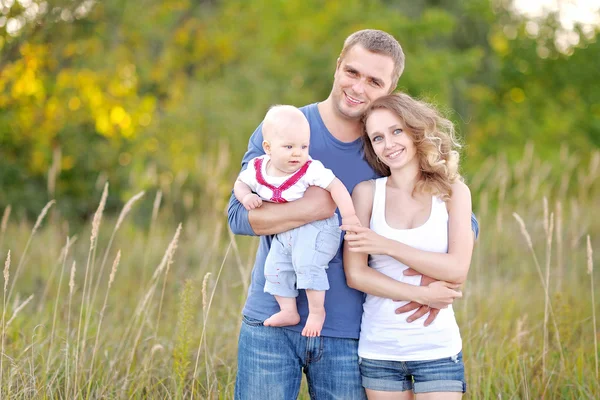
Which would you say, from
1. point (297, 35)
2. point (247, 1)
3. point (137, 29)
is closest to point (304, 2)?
point (297, 35)

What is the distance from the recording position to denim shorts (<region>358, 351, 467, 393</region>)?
241 cm

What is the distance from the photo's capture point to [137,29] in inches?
349

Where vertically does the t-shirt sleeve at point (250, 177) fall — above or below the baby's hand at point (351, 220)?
above

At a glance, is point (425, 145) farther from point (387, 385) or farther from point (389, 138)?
point (387, 385)

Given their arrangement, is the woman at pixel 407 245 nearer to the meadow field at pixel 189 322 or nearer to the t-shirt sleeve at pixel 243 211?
the t-shirt sleeve at pixel 243 211

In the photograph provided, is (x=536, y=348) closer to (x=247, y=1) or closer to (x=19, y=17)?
(x=19, y=17)

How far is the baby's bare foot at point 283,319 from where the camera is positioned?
250cm

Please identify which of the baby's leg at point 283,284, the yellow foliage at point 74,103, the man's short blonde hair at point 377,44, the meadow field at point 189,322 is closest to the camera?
the baby's leg at point 283,284

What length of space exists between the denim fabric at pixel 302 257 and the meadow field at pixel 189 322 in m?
Result: 0.28

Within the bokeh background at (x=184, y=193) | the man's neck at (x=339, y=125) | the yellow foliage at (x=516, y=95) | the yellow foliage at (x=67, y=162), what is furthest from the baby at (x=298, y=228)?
the yellow foliage at (x=516, y=95)

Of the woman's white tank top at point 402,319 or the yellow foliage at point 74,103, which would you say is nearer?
the woman's white tank top at point 402,319

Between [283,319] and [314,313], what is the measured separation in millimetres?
120

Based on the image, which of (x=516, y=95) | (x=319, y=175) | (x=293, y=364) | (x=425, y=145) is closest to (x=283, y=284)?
(x=293, y=364)

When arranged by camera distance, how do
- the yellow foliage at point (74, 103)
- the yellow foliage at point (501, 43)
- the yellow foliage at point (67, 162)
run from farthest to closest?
the yellow foliage at point (501, 43)
the yellow foliage at point (67, 162)
the yellow foliage at point (74, 103)
